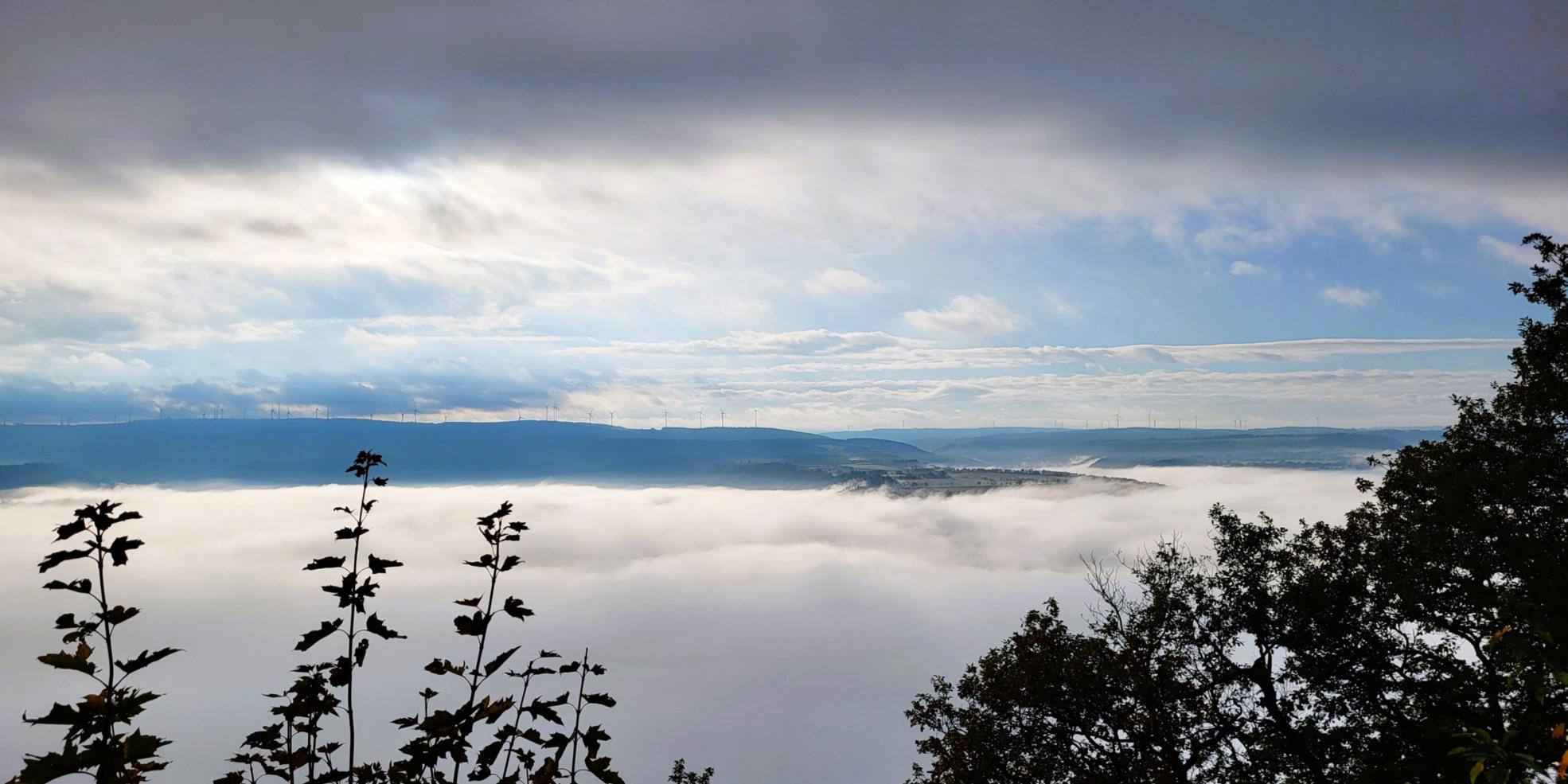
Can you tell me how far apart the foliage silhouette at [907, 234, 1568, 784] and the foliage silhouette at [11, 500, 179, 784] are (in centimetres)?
1751

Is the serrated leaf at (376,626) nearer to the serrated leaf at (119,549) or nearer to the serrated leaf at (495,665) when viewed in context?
the serrated leaf at (495,665)

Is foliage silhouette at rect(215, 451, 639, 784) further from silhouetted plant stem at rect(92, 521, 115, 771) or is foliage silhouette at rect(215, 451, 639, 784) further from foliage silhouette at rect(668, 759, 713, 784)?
foliage silhouette at rect(668, 759, 713, 784)

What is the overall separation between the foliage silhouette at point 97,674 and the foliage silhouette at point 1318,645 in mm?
17508

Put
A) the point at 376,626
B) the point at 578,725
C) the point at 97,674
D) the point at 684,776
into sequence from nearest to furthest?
the point at 97,674 < the point at 376,626 < the point at 578,725 < the point at 684,776

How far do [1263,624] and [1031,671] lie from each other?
16.5 feet

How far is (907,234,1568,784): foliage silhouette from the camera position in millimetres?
16297

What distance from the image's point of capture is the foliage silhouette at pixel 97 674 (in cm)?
271

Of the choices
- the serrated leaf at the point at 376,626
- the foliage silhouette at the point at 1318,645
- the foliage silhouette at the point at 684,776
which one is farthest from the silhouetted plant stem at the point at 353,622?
the foliage silhouette at the point at 1318,645

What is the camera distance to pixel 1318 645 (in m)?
18.0

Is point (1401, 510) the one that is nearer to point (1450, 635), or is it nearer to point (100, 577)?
point (1450, 635)

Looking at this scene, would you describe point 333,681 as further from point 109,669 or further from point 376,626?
point 109,669

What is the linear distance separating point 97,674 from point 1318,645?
20334mm

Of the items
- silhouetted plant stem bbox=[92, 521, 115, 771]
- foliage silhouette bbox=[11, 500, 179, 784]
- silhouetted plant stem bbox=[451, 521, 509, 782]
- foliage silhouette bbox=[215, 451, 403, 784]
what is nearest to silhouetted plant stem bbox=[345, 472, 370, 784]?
foliage silhouette bbox=[215, 451, 403, 784]

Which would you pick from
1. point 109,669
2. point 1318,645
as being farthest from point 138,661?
point 1318,645
